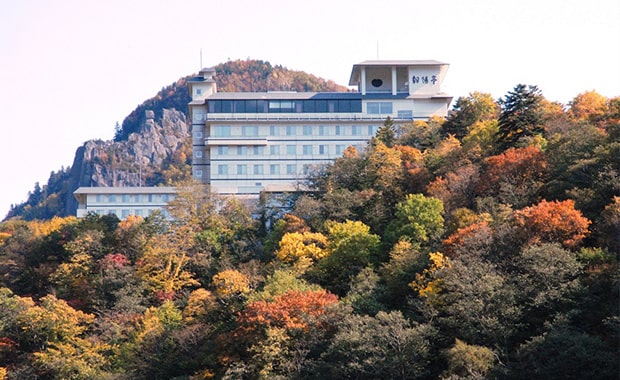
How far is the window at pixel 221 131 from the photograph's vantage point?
82625 mm

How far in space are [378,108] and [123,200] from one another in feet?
79.2

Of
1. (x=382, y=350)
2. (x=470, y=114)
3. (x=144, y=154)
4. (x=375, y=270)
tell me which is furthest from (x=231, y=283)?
(x=144, y=154)

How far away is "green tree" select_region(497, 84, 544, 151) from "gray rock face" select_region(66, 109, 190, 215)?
391 feet

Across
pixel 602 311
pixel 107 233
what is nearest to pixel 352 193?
pixel 107 233

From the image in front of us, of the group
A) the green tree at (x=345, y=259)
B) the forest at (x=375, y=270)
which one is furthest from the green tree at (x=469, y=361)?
the green tree at (x=345, y=259)

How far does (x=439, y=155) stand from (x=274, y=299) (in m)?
18.7

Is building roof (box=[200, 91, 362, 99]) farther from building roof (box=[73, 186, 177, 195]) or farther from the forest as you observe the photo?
building roof (box=[73, 186, 177, 195])

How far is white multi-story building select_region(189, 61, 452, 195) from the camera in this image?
82062 mm

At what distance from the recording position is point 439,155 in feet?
215

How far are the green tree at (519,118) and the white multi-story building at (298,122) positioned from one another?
18.7m

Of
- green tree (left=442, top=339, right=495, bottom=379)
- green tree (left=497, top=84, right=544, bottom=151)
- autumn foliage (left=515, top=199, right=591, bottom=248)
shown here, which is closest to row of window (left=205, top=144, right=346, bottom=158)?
green tree (left=497, top=84, right=544, bottom=151)

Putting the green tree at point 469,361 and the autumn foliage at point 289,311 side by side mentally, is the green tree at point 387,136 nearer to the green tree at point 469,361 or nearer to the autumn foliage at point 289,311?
the autumn foliage at point 289,311

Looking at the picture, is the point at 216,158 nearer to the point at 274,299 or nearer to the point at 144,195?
the point at 144,195

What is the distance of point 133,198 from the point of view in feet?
286
